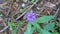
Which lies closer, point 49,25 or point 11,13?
point 49,25

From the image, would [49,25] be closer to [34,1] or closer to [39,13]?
[39,13]

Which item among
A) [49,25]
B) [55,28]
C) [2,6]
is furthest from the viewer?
[2,6]

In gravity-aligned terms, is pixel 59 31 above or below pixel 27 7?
below

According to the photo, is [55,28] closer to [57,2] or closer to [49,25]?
[49,25]

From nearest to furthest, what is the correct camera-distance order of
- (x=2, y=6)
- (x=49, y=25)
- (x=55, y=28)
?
(x=49, y=25) < (x=55, y=28) < (x=2, y=6)

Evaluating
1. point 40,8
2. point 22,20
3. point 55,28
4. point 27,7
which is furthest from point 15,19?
point 55,28

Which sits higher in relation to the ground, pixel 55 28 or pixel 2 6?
pixel 2 6

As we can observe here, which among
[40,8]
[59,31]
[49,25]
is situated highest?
[40,8]

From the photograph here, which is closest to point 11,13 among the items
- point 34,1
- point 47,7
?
point 34,1

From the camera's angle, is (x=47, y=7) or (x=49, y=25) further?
(x=47, y=7)
